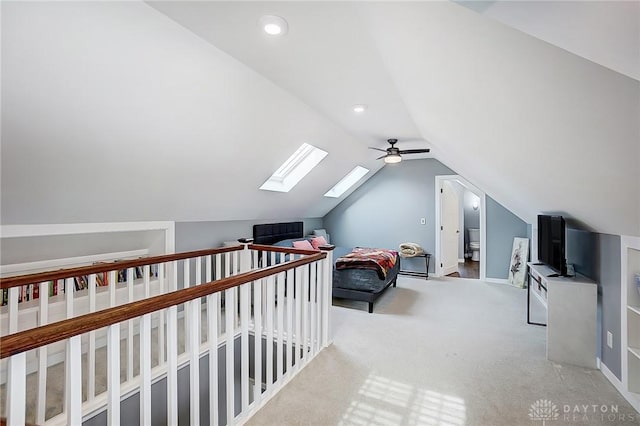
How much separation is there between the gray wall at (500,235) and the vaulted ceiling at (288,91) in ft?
7.97

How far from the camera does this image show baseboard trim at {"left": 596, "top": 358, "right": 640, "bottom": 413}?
77.9 inches

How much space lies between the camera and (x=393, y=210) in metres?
6.26

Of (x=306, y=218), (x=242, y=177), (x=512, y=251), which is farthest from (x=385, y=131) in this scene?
(x=512, y=251)

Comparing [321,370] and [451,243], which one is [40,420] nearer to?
[321,370]

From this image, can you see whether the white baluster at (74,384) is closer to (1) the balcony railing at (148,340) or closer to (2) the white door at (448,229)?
(1) the balcony railing at (148,340)

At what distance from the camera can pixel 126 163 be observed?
2385 mm

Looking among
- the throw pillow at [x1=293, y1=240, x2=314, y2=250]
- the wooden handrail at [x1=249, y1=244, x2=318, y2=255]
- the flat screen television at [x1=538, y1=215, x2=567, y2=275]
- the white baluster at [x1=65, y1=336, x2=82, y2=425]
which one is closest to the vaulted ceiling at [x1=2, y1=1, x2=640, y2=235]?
the flat screen television at [x1=538, y1=215, x2=567, y2=275]

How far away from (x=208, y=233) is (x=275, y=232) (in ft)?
4.67

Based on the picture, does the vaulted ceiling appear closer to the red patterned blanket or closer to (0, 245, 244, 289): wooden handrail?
(0, 245, 244, 289): wooden handrail

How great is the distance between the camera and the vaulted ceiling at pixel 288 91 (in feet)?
3.54

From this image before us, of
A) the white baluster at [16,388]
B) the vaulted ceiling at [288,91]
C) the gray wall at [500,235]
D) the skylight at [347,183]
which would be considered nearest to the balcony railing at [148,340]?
the white baluster at [16,388]

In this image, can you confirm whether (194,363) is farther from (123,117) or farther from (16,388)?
(123,117)

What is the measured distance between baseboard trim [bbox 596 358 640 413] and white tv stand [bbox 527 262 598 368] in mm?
60

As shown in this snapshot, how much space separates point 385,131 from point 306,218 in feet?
9.66
